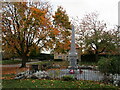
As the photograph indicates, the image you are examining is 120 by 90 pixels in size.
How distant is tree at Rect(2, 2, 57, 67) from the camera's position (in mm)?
14367

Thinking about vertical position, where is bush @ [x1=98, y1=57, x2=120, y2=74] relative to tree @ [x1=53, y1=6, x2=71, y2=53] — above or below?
below

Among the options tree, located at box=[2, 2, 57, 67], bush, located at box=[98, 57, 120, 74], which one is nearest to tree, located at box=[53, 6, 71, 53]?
tree, located at box=[2, 2, 57, 67]

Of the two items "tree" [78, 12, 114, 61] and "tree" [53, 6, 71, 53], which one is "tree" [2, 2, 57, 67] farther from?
"tree" [78, 12, 114, 61]

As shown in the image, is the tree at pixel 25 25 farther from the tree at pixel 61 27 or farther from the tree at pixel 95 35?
the tree at pixel 95 35

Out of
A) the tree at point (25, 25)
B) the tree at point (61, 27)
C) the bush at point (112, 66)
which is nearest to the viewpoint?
the bush at point (112, 66)

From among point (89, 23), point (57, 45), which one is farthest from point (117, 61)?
point (89, 23)

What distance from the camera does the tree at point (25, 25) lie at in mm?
14367

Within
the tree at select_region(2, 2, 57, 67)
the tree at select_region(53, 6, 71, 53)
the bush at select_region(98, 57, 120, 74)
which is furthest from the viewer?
the tree at select_region(53, 6, 71, 53)

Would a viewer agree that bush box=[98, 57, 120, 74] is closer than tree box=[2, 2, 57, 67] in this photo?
Yes

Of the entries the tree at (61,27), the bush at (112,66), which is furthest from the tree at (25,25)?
the bush at (112,66)

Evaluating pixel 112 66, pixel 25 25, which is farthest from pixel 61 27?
pixel 112 66

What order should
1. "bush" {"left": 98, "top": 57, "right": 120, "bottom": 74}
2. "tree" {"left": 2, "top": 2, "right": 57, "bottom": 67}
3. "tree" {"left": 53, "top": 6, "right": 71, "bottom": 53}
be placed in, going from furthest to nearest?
1. "tree" {"left": 53, "top": 6, "right": 71, "bottom": 53}
2. "tree" {"left": 2, "top": 2, "right": 57, "bottom": 67}
3. "bush" {"left": 98, "top": 57, "right": 120, "bottom": 74}

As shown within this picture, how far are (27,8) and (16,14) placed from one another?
1.74 metres

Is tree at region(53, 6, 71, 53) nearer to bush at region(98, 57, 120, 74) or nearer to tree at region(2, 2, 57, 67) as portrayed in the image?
tree at region(2, 2, 57, 67)
